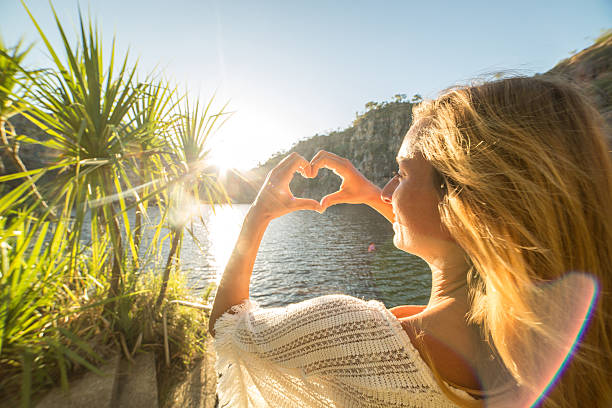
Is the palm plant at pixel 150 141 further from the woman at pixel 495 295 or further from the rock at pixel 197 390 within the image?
the woman at pixel 495 295

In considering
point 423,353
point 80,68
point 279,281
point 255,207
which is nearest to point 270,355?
point 423,353

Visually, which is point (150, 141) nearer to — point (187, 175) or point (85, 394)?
point (187, 175)

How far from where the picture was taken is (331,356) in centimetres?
66

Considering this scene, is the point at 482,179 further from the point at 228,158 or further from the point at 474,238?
the point at 228,158

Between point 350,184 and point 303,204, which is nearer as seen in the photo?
point 303,204

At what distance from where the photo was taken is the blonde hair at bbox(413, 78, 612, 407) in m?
0.57

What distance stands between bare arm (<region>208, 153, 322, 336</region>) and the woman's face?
380 mm

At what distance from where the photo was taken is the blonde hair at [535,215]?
1.86 ft

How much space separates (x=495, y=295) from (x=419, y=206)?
0.29 metres

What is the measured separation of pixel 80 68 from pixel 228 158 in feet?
5.03

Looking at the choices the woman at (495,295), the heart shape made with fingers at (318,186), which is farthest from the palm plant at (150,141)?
the heart shape made with fingers at (318,186)

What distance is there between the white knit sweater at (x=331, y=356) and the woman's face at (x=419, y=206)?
10.5 inches

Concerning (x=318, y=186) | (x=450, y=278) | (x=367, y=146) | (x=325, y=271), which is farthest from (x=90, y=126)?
(x=367, y=146)

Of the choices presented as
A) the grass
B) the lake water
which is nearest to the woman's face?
the grass
